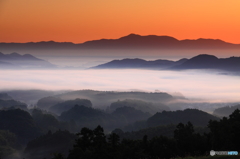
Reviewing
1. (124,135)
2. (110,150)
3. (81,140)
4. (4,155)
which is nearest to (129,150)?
(110,150)

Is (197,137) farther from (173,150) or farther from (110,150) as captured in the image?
(110,150)

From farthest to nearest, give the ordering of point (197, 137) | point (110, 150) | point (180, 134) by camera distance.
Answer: point (180, 134) → point (197, 137) → point (110, 150)

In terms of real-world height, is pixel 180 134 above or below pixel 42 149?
above

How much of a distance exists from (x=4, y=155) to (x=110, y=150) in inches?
3942

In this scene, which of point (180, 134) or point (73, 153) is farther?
point (180, 134)

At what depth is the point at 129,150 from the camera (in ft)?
159

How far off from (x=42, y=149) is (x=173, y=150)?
10486 centimetres

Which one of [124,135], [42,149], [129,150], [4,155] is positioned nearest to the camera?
[129,150]

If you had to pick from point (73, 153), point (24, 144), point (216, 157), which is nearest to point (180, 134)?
point (73, 153)

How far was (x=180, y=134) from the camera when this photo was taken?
203ft

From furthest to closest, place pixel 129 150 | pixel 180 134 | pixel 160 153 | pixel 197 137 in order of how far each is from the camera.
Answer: pixel 180 134 < pixel 197 137 < pixel 160 153 < pixel 129 150

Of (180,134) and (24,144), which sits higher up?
(180,134)

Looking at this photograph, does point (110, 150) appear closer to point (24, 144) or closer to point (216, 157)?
point (216, 157)

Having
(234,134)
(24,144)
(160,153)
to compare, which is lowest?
(24,144)
